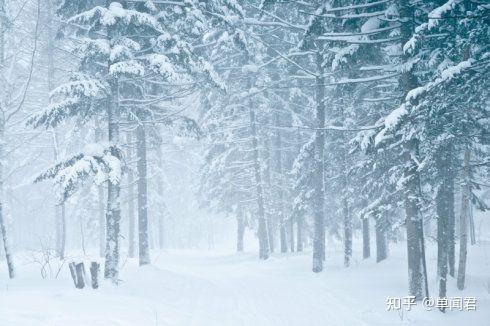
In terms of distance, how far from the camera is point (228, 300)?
12.6 metres

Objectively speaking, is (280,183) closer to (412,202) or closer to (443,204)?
Answer: (443,204)

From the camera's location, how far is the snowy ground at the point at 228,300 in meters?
8.89

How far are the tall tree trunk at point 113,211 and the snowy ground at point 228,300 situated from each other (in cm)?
74

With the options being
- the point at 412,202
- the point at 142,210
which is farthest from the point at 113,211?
the point at 412,202

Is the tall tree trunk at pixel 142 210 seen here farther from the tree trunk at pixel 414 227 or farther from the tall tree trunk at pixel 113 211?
the tree trunk at pixel 414 227

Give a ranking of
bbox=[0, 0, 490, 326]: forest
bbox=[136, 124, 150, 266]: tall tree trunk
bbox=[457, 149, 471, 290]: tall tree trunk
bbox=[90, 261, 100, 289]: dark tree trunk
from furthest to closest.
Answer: bbox=[136, 124, 150, 266]: tall tree trunk, bbox=[457, 149, 471, 290]: tall tree trunk, bbox=[90, 261, 100, 289]: dark tree trunk, bbox=[0, 0, 490, 326]: forest

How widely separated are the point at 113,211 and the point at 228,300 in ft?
15.3

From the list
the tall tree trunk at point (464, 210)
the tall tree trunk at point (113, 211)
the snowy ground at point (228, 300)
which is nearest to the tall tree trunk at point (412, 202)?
the snowy ground at point (228, 300)

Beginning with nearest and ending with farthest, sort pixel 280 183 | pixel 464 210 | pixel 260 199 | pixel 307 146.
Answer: pixel 464 210 < pixel 307 146 < pixel 260 199 < pixel 280 183

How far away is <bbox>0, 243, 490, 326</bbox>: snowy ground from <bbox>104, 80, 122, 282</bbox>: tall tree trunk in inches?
29.3

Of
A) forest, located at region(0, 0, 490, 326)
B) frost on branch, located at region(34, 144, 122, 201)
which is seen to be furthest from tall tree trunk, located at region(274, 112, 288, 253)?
frost on branch, located at region(34, 144, 122, 201)

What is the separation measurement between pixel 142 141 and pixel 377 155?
10.1m

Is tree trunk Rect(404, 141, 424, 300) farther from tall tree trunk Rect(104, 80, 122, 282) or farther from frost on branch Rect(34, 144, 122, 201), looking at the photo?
tall tree trunk Rect(104, 80, 122, 282)

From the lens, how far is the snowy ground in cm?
889
